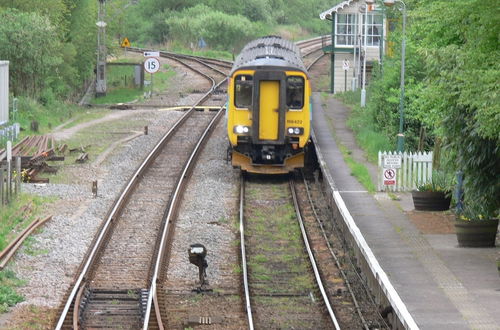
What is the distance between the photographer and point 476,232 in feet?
56.2

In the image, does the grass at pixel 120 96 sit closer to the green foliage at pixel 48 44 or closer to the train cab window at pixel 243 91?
the green foliage at pixel 48 44

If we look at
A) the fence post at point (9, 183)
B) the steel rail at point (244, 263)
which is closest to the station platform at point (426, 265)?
the steel rail at point (244, 263)

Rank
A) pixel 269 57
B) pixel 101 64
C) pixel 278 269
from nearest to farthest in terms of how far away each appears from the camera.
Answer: pixel 278 269
pixel 269 57
pixel 101 64

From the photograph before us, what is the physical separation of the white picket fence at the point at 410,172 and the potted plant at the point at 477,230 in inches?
220

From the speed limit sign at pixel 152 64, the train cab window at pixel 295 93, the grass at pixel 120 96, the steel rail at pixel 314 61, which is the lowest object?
the grass at pixel 120 96

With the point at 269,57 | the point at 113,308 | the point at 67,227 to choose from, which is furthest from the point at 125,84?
the point at 113,308

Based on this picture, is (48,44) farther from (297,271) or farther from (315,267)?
(315,267)

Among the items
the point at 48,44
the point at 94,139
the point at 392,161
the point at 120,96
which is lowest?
the point at 94,139

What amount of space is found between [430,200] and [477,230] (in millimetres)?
3354

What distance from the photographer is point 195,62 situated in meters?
56.1

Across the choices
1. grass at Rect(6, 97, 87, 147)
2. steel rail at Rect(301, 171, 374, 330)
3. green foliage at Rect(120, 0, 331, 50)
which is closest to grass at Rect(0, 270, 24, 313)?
steel rail at Rect(301, 171, 374, 330)

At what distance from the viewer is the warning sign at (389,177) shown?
74.0 feet

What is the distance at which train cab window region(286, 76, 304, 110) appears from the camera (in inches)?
987

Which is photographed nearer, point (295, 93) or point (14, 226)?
point (14, 226)
